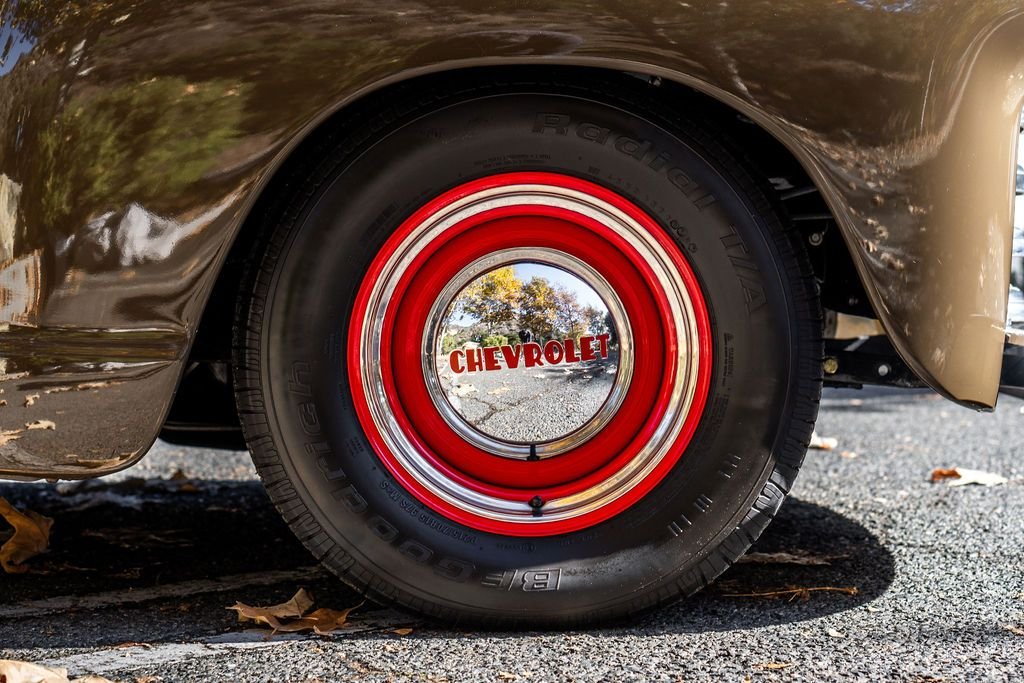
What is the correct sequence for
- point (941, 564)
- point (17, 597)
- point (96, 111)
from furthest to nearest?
point (941, 564) → point (17, 597) → point (96, 111)

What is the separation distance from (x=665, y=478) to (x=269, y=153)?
0.91 meters

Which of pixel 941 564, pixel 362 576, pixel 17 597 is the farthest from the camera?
pixel 941 564

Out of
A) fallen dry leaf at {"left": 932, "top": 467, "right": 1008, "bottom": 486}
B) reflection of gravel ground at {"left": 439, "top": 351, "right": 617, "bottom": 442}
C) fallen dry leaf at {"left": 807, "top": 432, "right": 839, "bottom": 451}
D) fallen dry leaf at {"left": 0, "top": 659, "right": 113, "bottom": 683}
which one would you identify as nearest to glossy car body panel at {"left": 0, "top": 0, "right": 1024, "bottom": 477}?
fallen dry leaf at {"left": 0, "top": 659, "right": 113, "bottom": 683}

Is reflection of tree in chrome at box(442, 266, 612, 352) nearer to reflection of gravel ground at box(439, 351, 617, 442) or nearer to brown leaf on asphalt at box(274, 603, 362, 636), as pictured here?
reflection of gravel ground at box(439, 351, 617, 442)

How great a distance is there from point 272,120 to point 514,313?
0.54 metres

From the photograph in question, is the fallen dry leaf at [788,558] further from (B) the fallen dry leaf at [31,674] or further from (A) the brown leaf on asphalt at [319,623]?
(B) the fallen dry leaf at [31,674]

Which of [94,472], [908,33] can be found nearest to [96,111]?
[94,472]

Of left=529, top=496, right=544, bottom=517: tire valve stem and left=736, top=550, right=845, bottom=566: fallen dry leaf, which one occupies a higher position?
left=529, top=496, right=544, bottom=517: tire valve stem

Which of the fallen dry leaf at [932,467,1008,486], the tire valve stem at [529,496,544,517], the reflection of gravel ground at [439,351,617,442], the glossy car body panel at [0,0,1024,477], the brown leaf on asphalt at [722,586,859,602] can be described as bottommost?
the brown leaf on asphalt at [722,586,859,602]

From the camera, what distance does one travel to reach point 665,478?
1.84 m

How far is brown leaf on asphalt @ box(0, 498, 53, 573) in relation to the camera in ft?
7.38

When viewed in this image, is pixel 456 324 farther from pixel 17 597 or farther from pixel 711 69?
pixel 17 597

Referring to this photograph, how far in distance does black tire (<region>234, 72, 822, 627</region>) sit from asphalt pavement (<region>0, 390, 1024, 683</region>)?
0.11 meters

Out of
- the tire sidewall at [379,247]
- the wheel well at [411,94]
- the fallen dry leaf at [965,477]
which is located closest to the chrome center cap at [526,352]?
the tire sidewall at [379,247]
